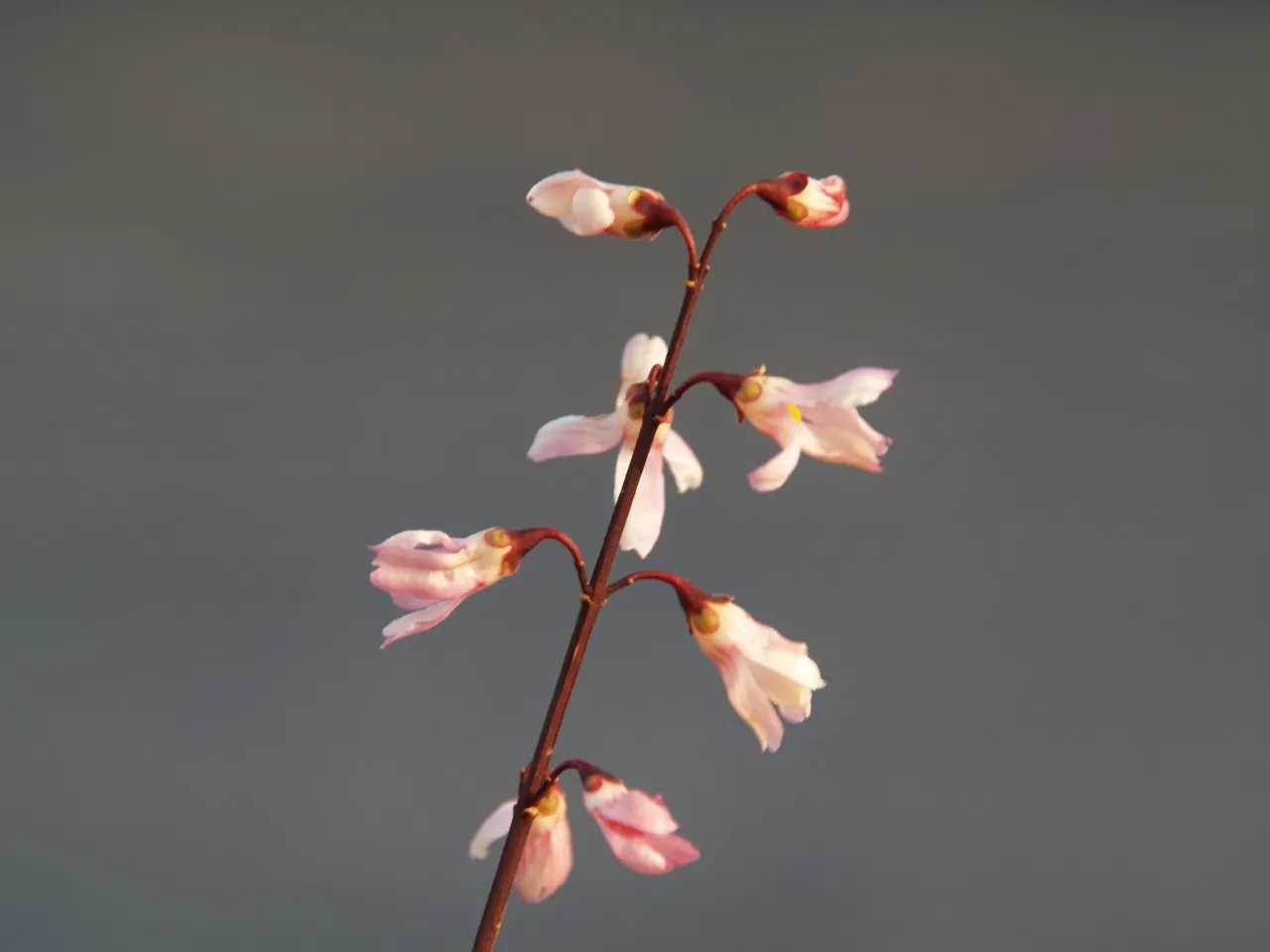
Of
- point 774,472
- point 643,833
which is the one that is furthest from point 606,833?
point 774,472

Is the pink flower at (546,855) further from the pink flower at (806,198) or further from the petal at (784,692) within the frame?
the pink flower at (806,198)

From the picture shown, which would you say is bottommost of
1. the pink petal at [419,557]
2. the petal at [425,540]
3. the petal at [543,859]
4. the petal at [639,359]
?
the petal at [543,859]

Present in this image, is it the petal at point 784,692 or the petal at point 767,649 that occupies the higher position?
the petal at point 767,649

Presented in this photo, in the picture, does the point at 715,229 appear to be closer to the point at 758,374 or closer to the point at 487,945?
the point at 758,374

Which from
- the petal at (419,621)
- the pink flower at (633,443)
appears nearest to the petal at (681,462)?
the pink flower at (633,443)

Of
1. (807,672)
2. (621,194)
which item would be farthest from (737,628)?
(621,194)

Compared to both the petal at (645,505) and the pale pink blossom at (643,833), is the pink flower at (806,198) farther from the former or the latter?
the pale pink blossom at (643,833)

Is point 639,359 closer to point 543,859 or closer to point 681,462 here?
point 681,462
